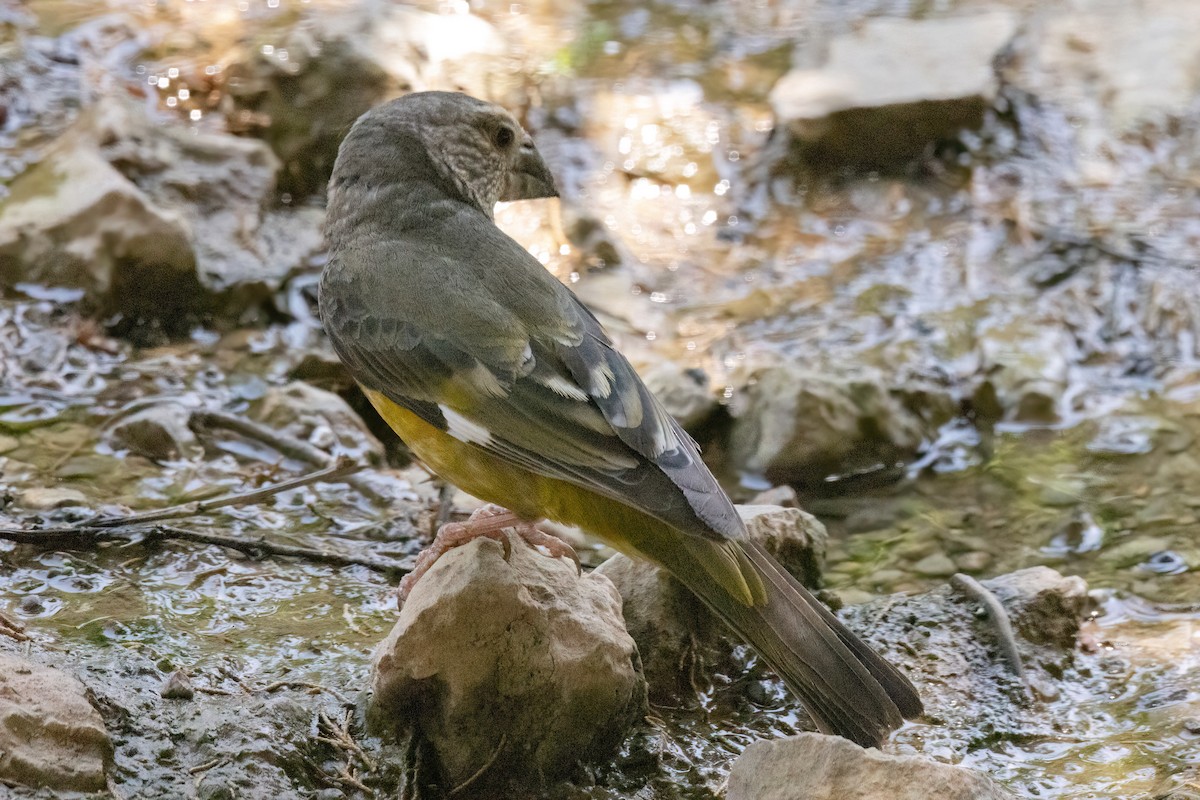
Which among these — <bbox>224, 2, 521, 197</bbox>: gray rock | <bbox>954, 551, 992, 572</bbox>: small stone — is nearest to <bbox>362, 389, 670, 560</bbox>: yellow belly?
<bbox>954, 551, 992, 572</bbox>: small stone

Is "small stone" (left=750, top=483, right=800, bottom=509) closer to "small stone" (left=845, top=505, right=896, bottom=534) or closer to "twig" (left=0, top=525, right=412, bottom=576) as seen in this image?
"small stone" (left=845, top=505, right=896, bottom=534)

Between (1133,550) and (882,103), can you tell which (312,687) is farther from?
(882,103)

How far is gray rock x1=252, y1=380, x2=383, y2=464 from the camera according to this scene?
5.38 metres

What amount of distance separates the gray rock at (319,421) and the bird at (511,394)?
1242 mm

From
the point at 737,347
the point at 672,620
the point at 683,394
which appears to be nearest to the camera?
the point at 672,620

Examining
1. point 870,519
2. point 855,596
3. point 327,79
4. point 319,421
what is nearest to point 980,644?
point 855,596

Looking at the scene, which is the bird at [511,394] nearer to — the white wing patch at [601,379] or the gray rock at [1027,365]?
the white wing patch at [601,379]

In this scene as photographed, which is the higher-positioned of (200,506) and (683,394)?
(200,506)

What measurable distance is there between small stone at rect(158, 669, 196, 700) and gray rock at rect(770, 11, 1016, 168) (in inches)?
212

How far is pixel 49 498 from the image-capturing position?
4.57 metres

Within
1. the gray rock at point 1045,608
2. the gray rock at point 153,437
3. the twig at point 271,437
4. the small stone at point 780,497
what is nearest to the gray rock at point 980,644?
the gray rock at point 1045,608

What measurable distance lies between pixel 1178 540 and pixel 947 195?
3094 millimetres

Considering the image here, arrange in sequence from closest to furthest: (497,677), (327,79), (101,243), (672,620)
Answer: (497,677), (672,620), (101,243), (327,79)

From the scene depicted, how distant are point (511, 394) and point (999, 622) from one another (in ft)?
5.51
